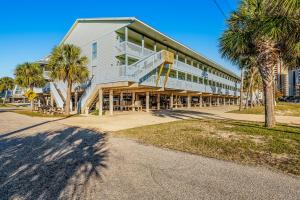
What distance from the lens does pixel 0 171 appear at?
500 cm

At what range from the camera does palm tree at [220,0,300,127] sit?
31.6 feet

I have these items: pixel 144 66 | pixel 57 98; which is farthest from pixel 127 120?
pixel 57 98

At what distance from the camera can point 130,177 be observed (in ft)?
15.2

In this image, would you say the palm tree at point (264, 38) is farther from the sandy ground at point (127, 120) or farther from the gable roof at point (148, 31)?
the gable roof at point (148, 31)

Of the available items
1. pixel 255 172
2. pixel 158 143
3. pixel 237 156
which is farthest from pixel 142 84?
pixel 255 172

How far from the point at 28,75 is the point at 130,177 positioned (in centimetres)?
2963

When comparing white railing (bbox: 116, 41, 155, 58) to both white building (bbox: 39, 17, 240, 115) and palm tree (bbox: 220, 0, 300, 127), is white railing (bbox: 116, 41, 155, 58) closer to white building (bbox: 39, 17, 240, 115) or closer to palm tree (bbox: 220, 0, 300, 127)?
white building (bbox: 39, 17, 240, 115)

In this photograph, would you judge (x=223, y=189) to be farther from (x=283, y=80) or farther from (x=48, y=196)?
(x=283, y=80)

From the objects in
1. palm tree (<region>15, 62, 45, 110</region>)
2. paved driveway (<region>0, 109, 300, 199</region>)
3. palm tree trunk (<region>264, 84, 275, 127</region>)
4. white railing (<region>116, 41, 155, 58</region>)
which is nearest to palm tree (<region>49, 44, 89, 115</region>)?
white railing (<region>116, 41, 155, 58</region>)

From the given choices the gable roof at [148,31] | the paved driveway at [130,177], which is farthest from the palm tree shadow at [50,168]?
the gable roof at [148,31]

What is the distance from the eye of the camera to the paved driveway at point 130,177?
3.82 m

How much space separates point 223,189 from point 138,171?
195 cm

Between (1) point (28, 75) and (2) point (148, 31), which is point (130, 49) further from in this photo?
(1) point (28, 75)

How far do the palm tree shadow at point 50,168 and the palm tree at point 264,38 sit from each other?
868 centimetres
